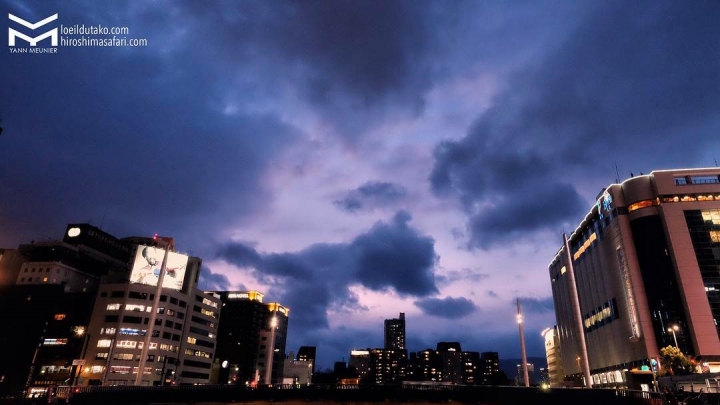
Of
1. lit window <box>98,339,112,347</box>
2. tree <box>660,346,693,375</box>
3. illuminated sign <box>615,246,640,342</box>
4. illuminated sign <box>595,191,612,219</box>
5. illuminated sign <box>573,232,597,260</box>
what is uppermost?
illuminated sign <box>595,191,612,219</box>

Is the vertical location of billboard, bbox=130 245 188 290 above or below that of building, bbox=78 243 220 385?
above

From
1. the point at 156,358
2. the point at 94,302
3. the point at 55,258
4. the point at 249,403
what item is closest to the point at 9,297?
the point at 55,258

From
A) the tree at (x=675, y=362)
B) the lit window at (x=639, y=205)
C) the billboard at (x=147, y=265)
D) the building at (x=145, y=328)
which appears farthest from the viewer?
the building at (x=145, y=328)

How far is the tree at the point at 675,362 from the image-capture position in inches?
3511

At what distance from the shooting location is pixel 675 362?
9025 cm

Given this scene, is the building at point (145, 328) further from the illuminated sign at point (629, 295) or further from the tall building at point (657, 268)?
the illuminated sign at point (629, 295)

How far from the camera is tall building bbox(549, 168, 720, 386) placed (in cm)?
10025

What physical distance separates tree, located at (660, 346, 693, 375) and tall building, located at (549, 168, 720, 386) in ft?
25.6

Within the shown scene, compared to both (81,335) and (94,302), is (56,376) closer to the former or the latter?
(81,335)

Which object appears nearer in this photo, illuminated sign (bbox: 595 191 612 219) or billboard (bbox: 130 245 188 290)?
illuminated sign (bbox: 595 191 612 219)

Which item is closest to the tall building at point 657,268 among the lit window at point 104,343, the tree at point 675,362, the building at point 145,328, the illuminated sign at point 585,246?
the illuminated sign at point 585,246

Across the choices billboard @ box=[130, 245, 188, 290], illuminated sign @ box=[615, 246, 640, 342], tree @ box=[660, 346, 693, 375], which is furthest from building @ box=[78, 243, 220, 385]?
illuminated sign @ box=[615, 246, 640, 342]

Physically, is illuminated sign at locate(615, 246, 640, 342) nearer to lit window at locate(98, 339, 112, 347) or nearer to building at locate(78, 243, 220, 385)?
building at locate(78, 243, 220, 385)

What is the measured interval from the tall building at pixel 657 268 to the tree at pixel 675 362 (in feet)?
25.6
